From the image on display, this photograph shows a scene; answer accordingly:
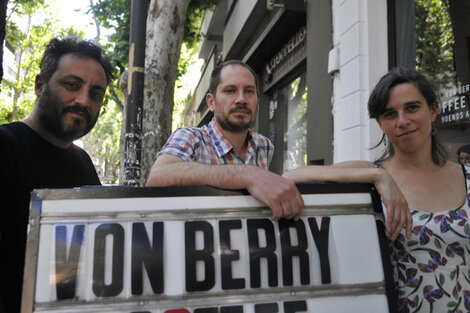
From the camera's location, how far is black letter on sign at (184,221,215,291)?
1.33 meters

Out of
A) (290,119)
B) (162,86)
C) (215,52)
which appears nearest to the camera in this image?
(162,86)

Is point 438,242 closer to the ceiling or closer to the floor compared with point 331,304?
closer to the ceiling

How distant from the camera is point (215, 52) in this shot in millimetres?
13641

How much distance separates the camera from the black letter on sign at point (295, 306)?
1.34 m

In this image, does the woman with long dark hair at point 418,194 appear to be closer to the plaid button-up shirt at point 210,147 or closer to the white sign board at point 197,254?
the white sign board at point 197,254

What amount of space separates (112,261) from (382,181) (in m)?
1.12

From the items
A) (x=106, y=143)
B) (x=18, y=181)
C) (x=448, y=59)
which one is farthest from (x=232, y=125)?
(x=106, y=143)

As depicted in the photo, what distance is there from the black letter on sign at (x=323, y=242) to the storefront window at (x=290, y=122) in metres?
4.98

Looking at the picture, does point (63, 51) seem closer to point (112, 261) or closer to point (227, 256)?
point (112, 261)

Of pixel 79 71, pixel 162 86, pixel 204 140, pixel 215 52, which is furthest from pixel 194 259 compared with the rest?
pixel 215 52

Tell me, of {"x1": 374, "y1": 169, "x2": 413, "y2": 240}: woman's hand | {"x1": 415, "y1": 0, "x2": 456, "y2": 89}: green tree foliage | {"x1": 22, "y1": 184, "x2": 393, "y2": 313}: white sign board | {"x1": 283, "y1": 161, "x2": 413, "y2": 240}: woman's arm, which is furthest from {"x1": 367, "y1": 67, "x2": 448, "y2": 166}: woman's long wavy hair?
{"x1": 415, "y1": 0, "x2": 456, "y2": 89}: green tree foliage

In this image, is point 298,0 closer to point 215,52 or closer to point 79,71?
point 79,71

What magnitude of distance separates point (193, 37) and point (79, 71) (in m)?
8.48

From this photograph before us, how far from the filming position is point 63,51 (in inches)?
73.2
